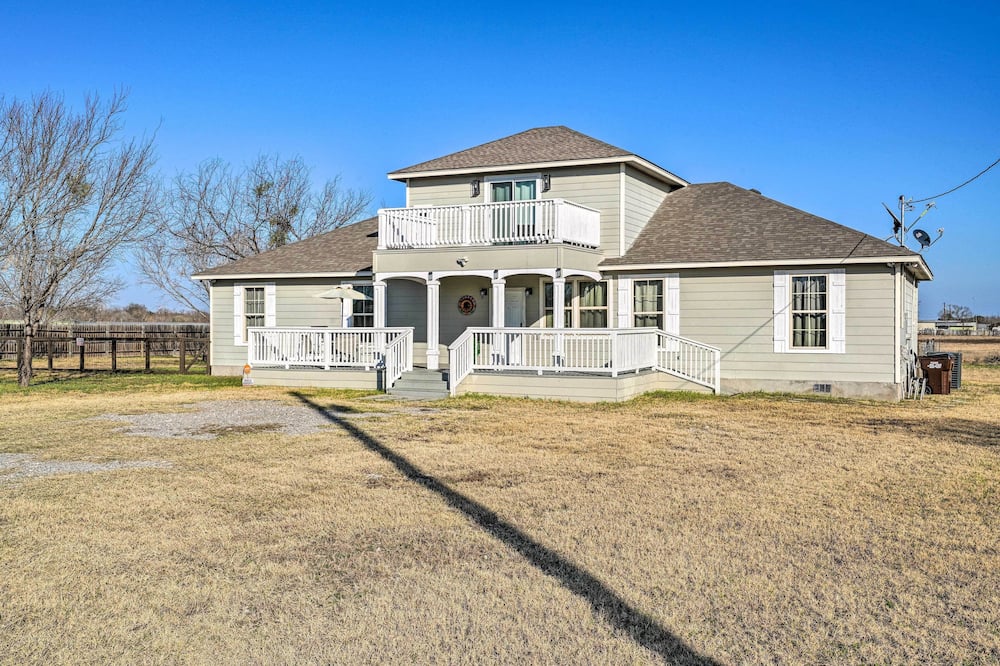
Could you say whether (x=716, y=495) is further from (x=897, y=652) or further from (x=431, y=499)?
(x=897, y=652)

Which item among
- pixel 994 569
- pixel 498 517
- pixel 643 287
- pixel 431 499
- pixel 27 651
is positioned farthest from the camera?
pixel 643 287

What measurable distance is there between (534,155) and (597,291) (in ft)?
12.2

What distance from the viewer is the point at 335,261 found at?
82.7 ft

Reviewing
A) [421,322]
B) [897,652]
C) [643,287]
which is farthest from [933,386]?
[897,652]

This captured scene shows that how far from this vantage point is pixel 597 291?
22375mm

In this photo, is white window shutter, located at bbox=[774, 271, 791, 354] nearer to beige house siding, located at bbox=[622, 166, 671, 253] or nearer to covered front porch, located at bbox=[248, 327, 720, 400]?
covered front porch, located at bbox=[248, 327, 720, 400]

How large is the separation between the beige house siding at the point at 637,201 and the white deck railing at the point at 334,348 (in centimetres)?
583

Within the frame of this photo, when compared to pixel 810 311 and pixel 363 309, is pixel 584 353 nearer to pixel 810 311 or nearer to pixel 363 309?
pixel 810 311

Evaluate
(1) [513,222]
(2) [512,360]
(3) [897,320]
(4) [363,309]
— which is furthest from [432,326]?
(3) [897,320]

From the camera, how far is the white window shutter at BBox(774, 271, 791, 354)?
20.3 m

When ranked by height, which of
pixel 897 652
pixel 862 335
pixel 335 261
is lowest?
pixel 897 652

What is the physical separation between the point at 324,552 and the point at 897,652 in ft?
12.8

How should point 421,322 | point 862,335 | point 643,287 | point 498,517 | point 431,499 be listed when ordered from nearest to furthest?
1. point 498,517
2. point 431,499
3. point 862,335
4. point 643,287
5. point 421,322

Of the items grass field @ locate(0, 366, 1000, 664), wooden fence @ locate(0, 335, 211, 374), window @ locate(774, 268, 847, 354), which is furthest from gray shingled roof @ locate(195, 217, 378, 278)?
grass field @ locate(0, 366, 1000, 664)
